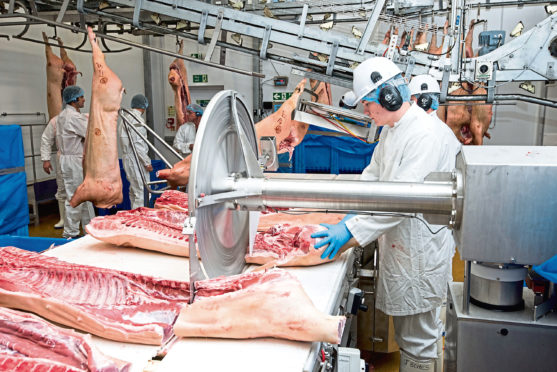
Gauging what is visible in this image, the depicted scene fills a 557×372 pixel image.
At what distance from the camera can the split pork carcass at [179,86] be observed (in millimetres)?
7379

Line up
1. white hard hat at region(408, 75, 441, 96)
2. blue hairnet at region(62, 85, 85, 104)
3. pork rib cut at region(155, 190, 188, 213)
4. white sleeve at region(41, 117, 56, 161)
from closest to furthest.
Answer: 1. pork rib cut at region(155, 190, 188, 213)
2. white hard hat at region(408, 75, 441, 96)
3. blue hairnet at region(62, 85, 85, 104)
4. white sleeve at region(41, 117, 56, 161)

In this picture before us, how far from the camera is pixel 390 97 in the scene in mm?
2352

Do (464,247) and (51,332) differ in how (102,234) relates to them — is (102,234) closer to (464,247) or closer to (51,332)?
(51,332)

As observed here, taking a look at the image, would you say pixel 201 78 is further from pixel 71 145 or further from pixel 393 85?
pixel 393 85

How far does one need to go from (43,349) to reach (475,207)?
1.40 m

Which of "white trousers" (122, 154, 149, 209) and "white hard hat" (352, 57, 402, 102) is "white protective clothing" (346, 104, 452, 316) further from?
"white trousers" (122, 154, 149, 209)

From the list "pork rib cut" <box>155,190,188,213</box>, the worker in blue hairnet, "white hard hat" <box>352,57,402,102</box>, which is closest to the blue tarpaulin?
the worker in blue hairnet

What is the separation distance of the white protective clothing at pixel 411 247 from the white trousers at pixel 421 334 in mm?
77

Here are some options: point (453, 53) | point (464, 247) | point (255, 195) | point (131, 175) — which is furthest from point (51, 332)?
point (131, 175)

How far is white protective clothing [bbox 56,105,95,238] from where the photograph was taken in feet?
20.1

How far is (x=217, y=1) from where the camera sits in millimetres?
6156

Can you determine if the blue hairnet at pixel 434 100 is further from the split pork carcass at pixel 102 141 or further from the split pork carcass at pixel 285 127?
the split pork carcass at pixel 102 141

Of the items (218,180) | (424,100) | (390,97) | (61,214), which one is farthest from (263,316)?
(61,214)

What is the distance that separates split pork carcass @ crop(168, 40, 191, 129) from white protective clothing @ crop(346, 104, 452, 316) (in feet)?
18.1
